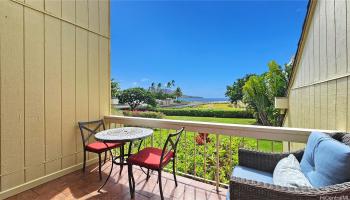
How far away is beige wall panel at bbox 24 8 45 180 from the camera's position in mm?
2320

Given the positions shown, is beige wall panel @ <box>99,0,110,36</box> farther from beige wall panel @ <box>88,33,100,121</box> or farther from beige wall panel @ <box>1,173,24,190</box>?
beige wall panel @ <box>1,173,24,190</box>

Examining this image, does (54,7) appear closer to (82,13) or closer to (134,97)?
(82,13)

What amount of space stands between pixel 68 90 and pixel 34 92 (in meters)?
0.48

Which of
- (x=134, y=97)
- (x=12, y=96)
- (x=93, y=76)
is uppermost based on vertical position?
(x=93, y=76)

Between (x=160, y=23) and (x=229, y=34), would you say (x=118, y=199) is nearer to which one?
(x=160, y=23)

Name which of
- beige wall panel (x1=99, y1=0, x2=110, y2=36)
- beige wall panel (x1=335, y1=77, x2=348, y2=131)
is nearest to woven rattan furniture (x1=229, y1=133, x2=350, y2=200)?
beige wall panel (x1=335, y1=77, x2=348, y2=131)

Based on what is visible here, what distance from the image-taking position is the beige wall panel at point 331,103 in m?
1.93

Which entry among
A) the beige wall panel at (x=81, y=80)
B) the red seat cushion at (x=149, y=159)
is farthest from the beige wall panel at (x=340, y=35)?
the beige wall panel at (x=81, y=80)

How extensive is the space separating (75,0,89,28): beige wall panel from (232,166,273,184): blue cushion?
324 cm

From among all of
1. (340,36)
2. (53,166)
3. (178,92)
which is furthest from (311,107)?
(178,92)

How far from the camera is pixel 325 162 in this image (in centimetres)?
121

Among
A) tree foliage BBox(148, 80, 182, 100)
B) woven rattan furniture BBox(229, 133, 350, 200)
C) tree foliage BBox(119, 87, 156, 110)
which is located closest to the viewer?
woven rattan furniture BBox(229, 133, 350, 200)

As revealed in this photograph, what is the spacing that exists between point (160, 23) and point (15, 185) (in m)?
21.0

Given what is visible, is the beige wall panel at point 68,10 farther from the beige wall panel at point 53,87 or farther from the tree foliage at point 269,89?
the tree foliage at point 269,89
